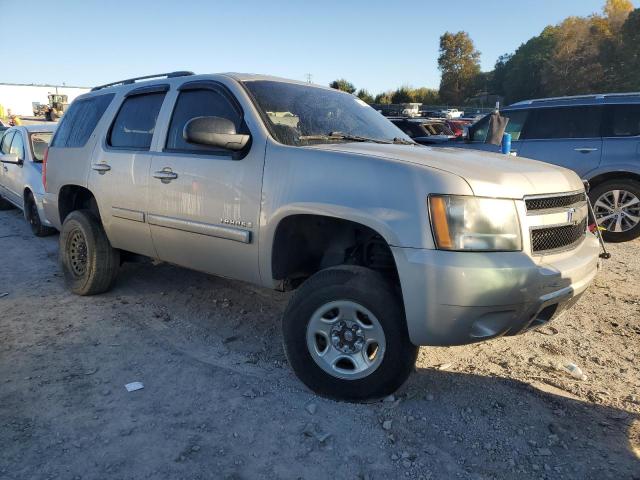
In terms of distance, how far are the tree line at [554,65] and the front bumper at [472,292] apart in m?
37.0

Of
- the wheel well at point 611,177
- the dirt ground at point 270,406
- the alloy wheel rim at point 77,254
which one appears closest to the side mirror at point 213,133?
the dirt ground at point 270,406

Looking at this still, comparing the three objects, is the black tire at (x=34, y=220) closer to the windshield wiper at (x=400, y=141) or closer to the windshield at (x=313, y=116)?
the windshield at (x=313, y=116)

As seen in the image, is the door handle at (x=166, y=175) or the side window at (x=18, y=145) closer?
the door handle at (x=166, y=175)

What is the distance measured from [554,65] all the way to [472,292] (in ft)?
220

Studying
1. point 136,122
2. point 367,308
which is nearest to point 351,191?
point 367,308

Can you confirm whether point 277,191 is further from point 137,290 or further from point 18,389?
point 137,290

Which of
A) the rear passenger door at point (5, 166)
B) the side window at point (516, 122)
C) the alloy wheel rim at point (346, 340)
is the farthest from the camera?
the rear passenger door at point (5, 166)

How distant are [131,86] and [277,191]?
228cm

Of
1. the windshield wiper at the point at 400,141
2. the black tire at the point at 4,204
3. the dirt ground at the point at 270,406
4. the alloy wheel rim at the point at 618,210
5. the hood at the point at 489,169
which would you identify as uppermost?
the windshield wiper at the point at 400,141

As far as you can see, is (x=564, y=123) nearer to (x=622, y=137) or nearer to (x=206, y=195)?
(x=622, y=137)

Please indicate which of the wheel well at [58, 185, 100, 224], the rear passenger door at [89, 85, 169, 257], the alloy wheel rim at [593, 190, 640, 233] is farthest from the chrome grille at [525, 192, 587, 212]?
the alloy wheel rim at [593, 190, 640, 233]

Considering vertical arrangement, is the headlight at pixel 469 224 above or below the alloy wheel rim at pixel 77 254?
above

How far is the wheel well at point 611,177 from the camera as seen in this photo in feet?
21.8

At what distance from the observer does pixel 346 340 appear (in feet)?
9.48
